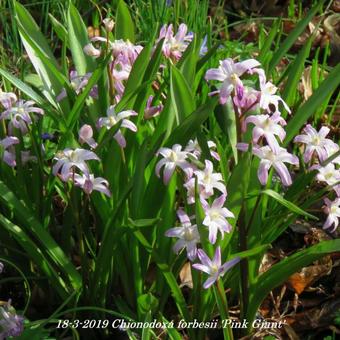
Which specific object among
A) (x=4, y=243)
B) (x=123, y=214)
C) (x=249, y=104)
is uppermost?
(x=249, y=104)

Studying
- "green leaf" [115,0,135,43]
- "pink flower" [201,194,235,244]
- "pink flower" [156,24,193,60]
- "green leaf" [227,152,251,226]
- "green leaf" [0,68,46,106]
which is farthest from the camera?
"green leaf" [115,0,135,43]

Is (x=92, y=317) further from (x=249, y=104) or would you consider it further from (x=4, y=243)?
(x=249, y=104)

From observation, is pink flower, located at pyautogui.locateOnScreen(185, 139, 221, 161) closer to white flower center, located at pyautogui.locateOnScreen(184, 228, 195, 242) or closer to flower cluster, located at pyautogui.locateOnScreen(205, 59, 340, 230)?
flower cluster, located at pyautogui.locateOnScreen(205, 59, 340, 230)

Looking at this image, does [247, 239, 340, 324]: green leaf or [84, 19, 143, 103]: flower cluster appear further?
[84, 19, 143, 103]: flower cluster

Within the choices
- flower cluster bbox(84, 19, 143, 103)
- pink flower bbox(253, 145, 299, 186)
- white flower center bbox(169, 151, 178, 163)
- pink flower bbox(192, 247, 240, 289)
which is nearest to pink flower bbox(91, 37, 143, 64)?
flower cluster bbox(84, 19, 143, 103)

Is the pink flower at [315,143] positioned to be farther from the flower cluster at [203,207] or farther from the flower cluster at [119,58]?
the flower cluster at [119,58]

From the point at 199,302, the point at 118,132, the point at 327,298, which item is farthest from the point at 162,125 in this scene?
the point at 327,298

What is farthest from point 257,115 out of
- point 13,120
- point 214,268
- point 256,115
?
point 13,120
